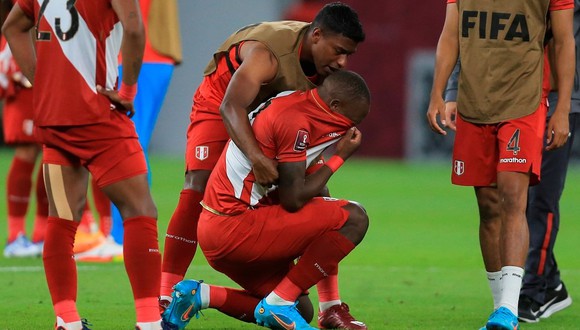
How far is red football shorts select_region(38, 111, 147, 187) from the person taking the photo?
5.68 m

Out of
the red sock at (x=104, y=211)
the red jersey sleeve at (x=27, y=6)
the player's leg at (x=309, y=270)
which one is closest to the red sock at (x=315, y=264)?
the player's leg at (x=309, y=270)

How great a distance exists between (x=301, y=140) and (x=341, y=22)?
673mm

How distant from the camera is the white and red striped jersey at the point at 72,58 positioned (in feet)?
18.5

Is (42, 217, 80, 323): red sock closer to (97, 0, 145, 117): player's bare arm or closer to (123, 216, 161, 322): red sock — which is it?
(123, 216, 161, 322): red sock

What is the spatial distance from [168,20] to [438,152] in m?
13.1

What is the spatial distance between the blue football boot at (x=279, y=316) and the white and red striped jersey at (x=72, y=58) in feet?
4.14

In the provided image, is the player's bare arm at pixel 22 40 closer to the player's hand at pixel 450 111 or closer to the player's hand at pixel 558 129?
the player's hand at pixel 450 111

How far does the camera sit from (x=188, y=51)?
83.6 ft

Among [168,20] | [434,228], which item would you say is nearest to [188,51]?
[434,228]

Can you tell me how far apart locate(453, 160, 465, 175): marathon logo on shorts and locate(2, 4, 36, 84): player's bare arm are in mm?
2400

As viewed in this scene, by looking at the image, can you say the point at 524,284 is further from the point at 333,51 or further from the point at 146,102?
the point at 146,102

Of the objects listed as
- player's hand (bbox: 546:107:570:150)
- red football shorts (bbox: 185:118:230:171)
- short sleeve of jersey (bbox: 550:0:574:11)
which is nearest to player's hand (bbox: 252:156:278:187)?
red football shorts (bbox: 185:118:230:171)

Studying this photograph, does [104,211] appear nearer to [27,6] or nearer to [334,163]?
[27,6]

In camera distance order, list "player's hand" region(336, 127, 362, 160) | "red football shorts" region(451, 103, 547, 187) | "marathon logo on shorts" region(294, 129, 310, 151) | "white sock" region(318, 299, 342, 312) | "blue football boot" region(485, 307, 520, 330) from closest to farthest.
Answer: "marathon logo on shorts" region(294, 129, 310, 151) → "blue football boot" region(485, 307, 520, 330) → "player's hand" region(336, 127, 362, 160) → "red football shorts" region(451, 103, 547, 187) → "white sock" region(318, 299, 342, 312)
